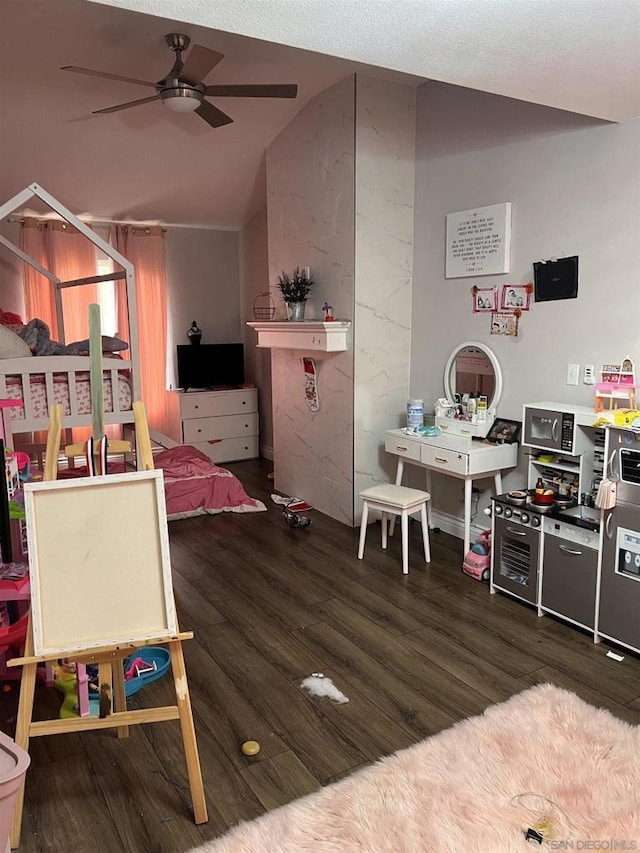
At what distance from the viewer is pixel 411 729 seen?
2.26 meters

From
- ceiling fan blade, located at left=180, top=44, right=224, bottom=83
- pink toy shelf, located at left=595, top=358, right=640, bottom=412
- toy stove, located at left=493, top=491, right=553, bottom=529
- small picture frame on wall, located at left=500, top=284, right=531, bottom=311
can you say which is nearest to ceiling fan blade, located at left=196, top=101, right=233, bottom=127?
ceiling fan blade, located at left=180, top=44, right=224, bottom=83

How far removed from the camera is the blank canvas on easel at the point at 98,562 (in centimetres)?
175

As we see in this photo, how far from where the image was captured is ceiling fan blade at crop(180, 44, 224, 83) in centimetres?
303

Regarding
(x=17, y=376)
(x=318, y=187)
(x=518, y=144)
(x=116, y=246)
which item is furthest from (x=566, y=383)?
(x=116, y=246)

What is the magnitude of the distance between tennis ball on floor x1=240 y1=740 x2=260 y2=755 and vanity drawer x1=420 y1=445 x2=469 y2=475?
185cm

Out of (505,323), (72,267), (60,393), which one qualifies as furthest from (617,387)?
(72,267)

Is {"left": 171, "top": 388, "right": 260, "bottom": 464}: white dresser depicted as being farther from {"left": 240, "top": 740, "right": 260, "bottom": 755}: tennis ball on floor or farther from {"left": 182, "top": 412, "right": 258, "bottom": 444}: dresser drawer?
{"left": 240, "top": 740, "right": 260, "bottom": 755}: tennis ball on floor

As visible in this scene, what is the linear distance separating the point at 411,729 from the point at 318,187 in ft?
11.3

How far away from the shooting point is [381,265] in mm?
4176

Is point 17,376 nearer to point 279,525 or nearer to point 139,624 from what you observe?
point 279,525

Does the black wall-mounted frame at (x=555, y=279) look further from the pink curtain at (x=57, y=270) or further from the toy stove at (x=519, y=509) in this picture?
the pink curtain at (x=57, y=270)

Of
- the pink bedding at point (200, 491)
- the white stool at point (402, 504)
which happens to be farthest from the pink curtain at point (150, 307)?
the white stool at point (402, 504)

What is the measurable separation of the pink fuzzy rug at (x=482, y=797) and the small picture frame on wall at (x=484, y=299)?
7.32 ft

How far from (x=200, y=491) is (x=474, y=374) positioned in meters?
2.15
